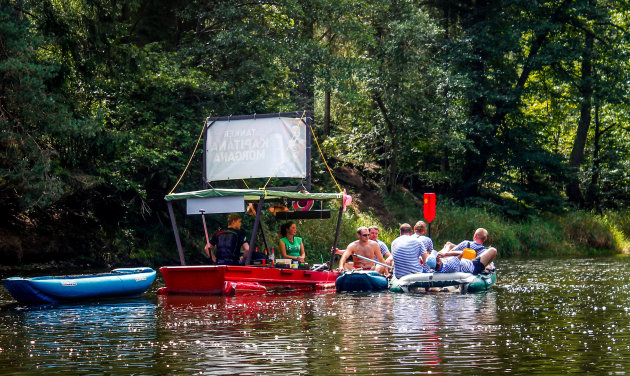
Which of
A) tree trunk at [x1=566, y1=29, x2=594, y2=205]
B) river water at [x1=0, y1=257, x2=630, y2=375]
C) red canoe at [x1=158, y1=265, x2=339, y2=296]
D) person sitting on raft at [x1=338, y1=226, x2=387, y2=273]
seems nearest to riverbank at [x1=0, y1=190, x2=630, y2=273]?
tree trunk at [x1=566, y1=29, x2=594, y2=205]

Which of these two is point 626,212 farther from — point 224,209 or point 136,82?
point 224,209

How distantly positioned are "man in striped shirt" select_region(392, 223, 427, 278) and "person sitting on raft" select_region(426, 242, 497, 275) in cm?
38

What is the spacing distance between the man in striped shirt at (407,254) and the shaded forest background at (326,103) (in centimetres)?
942

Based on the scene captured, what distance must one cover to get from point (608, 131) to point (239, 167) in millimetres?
31184

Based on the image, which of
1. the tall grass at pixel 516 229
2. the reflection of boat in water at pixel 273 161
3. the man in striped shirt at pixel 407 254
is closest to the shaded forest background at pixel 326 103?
the tall grass at pixel 516 229

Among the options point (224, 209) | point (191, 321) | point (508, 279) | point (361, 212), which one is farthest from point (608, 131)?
point (191, 321)

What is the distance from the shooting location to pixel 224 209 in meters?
16.9

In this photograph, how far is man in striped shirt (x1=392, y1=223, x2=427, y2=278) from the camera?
1786 cm

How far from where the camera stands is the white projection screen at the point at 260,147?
19.8 m

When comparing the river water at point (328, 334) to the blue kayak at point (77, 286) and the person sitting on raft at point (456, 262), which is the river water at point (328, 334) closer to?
the blue kayak at point (77, 286)

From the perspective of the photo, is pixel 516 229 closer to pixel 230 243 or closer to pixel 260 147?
pixel 260 147

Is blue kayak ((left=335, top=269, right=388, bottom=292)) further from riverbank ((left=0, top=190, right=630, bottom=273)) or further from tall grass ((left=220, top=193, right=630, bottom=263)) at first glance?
tall grass ((left=220, top=193, right=630, bottom=263))

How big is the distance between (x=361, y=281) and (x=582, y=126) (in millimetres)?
28578

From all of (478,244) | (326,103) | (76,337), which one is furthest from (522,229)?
(76,337)
